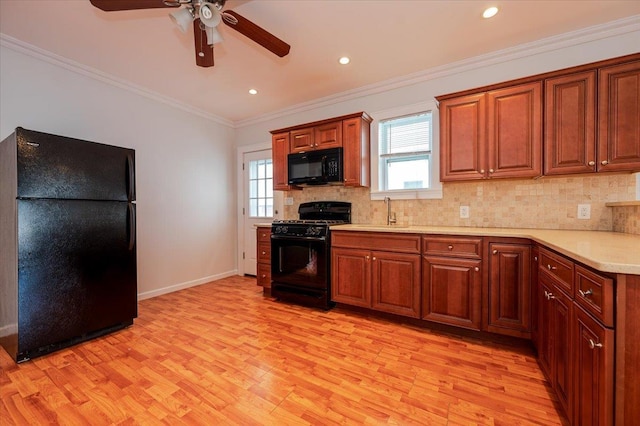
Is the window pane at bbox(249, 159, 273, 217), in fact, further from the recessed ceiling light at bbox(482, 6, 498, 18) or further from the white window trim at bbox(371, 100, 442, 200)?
the recessed ceiling light at bbox(482, 6, 498, 18)

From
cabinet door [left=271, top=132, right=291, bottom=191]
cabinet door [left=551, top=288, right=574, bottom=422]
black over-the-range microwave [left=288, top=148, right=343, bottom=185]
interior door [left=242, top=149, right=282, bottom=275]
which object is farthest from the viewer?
interior door [left=242, top=149, right=282, bottom=275]

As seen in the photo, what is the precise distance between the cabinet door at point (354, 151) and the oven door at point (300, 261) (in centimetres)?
83

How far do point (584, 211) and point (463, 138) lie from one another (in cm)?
117

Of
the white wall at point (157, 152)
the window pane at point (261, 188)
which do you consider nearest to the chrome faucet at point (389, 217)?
the window pane at point (261, 188)

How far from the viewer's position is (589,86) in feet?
6.75

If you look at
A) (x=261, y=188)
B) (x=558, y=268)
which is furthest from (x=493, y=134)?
(x=261, y=188)

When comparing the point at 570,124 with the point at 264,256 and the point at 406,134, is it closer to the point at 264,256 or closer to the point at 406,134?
the point at 406,134

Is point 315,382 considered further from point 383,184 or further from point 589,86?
point 589,86

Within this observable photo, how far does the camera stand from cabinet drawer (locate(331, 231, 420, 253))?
250 cm

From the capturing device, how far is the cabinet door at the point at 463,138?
247cm

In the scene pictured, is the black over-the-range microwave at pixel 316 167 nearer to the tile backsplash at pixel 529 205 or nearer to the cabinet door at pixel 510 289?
the tile backsplash at pixel 529 205

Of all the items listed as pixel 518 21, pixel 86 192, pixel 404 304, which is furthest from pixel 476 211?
pixel 86 192

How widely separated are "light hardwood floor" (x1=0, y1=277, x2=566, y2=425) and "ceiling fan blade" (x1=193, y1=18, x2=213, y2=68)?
226 centimetres

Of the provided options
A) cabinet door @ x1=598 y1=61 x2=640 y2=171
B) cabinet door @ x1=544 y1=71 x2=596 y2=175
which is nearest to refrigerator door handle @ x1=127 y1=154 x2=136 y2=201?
cabinet door @ x1=544 y1=71 x2=596 y2=175
